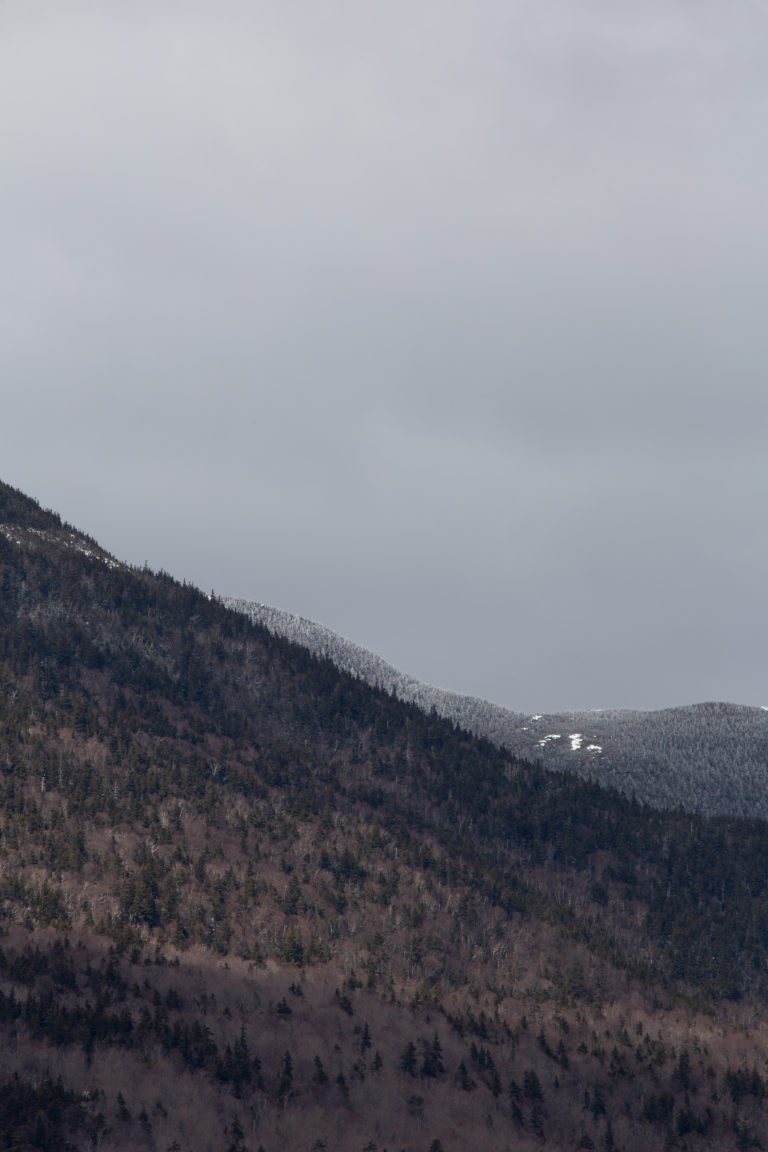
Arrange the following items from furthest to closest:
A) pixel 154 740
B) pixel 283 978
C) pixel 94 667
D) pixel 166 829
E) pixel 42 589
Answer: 1. pixel 42 589
2. pixel 94 667
3. pixel 154 740
4. pixel 166 829
5. pixel 283 978

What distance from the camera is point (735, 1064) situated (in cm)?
11175

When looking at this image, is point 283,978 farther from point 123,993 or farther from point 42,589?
point 42,589

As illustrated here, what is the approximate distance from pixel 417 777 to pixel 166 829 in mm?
61289

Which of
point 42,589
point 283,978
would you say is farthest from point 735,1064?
point 42,589

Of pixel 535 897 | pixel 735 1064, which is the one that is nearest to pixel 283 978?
pixel 735 1064

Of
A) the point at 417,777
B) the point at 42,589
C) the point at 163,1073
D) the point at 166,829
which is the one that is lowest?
the point at 163,1073

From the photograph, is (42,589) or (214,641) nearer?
(42,589)

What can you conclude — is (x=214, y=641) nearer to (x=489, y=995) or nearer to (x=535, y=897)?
(x=535, y=897)

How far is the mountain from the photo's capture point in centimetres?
8219

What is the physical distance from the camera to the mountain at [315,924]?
8219 centimetres

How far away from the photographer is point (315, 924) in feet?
419

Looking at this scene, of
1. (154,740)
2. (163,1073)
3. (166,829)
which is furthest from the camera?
(154,740)

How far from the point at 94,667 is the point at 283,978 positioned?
2850 inches

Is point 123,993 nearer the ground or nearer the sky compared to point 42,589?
nearer the ground
